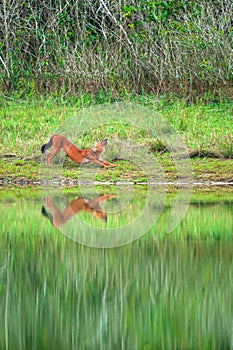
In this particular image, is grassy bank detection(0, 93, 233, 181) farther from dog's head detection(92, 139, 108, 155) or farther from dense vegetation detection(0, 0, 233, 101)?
dense vegetation detection(0, 0, 233, 101)

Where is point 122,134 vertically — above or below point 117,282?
below

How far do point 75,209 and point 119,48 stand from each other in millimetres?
6149

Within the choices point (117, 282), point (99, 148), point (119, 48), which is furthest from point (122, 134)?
point (117, 282)

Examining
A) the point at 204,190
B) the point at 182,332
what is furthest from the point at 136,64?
the point at 182,332

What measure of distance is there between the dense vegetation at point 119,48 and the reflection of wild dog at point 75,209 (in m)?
4.51

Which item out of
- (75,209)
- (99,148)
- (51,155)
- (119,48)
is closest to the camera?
(75,209)

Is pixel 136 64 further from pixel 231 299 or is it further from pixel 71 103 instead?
pixel 231 299

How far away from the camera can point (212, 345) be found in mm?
5043

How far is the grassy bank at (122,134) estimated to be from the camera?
38.6 feet

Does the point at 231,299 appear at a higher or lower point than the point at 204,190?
higher

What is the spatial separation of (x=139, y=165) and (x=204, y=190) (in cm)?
131

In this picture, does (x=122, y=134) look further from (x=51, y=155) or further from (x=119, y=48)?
A: (x=119, y=48)

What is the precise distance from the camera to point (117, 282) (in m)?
6.38

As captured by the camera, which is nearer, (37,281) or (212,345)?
(212,345)
